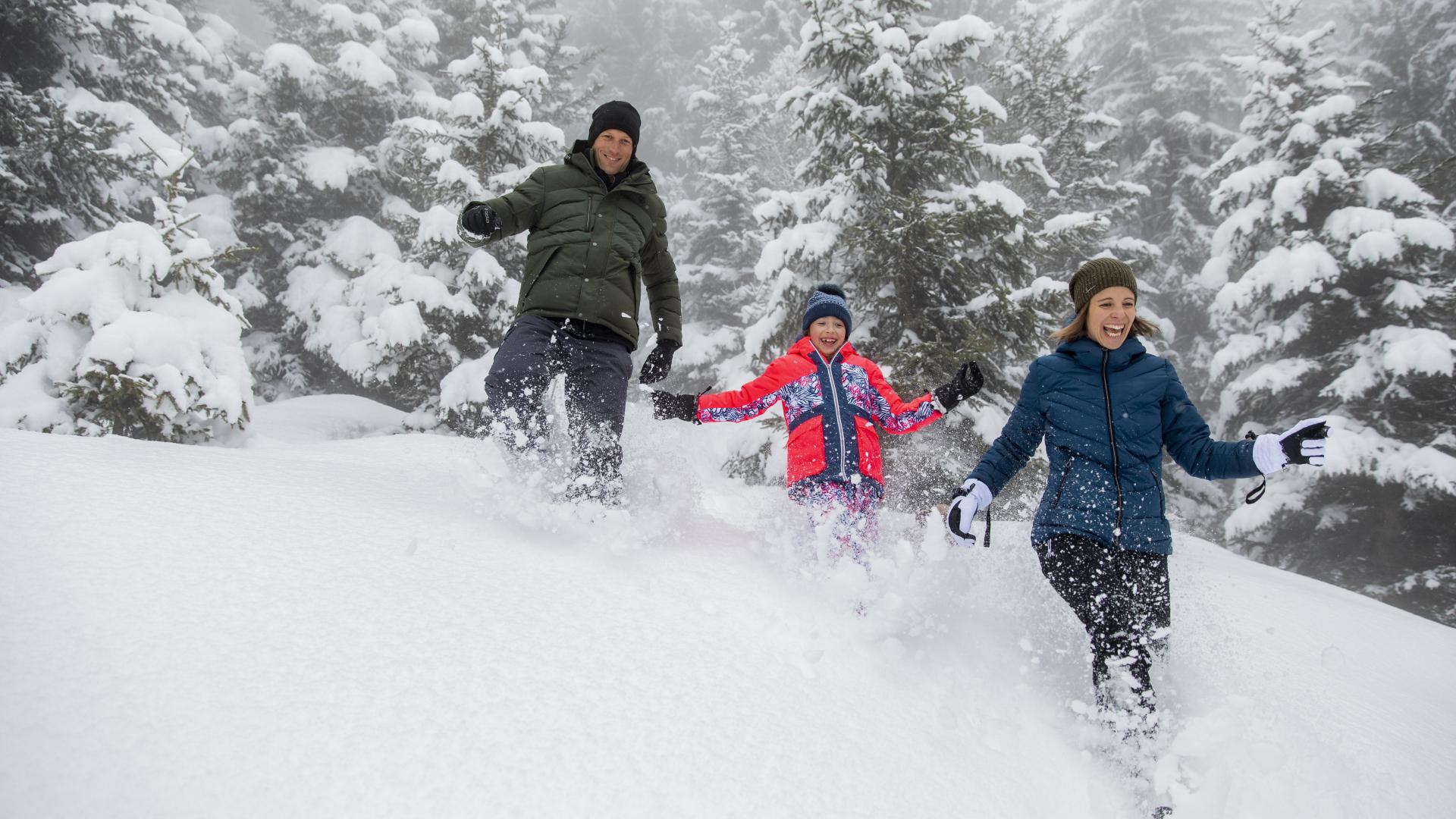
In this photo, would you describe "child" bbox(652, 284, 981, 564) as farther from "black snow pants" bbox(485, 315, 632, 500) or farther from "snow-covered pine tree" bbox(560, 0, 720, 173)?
"snow-covered pine tree" bbox(560, 0, 720, 173)

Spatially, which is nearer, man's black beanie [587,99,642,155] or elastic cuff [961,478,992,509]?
elastic cuff [961,478,992,509]

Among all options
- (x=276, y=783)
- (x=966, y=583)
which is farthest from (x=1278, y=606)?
(x=276, y=783)

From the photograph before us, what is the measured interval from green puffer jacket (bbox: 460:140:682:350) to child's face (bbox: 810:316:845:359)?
1.18 m

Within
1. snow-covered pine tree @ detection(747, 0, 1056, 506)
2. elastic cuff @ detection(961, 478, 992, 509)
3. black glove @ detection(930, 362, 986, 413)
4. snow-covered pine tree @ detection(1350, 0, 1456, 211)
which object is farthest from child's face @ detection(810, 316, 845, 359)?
snow-covered pine tree @ detection(1350, 0, 1456, 211)

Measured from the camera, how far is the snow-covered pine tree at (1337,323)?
1008cm

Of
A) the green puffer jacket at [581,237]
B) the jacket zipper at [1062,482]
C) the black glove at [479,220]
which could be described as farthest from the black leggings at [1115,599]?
the black glove at [479,220]

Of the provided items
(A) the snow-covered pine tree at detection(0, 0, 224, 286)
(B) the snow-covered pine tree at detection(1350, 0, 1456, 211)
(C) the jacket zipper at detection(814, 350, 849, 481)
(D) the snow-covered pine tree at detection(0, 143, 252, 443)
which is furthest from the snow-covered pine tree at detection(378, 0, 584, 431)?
(B) the snow-covered pine tree at detection(1350, 0, 1456, 211)

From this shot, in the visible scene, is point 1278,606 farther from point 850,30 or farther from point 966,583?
point 850,30

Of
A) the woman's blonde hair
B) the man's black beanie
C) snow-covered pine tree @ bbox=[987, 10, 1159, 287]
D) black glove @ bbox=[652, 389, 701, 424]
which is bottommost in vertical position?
black glove @ bbox=[652, 389, 701, 424]

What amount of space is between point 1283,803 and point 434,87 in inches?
817

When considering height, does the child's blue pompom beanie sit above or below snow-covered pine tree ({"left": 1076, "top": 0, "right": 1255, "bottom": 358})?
below

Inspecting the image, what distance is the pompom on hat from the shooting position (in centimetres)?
299

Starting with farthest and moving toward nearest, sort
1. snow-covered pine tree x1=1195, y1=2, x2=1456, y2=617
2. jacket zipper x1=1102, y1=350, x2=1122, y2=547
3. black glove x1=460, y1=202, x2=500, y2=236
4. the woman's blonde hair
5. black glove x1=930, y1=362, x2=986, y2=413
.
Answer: snow-covered pine tree x1=1195, y1=2, x2=1456, y2=617 < black glove x1=930, y1=362, x2=986, y2=413 < black glove x1=460, y1=202, x2=500, y2=236 < the woman's blonde hair < jacket zipper x1=1102, y1=350, x2=1122, y2=547

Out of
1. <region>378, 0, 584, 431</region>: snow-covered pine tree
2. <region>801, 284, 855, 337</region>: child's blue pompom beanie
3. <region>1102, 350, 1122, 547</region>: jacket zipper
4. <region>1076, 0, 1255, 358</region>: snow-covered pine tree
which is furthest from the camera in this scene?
<region>1076, 0, 1255, 358</region>: snow-covered pine tree
